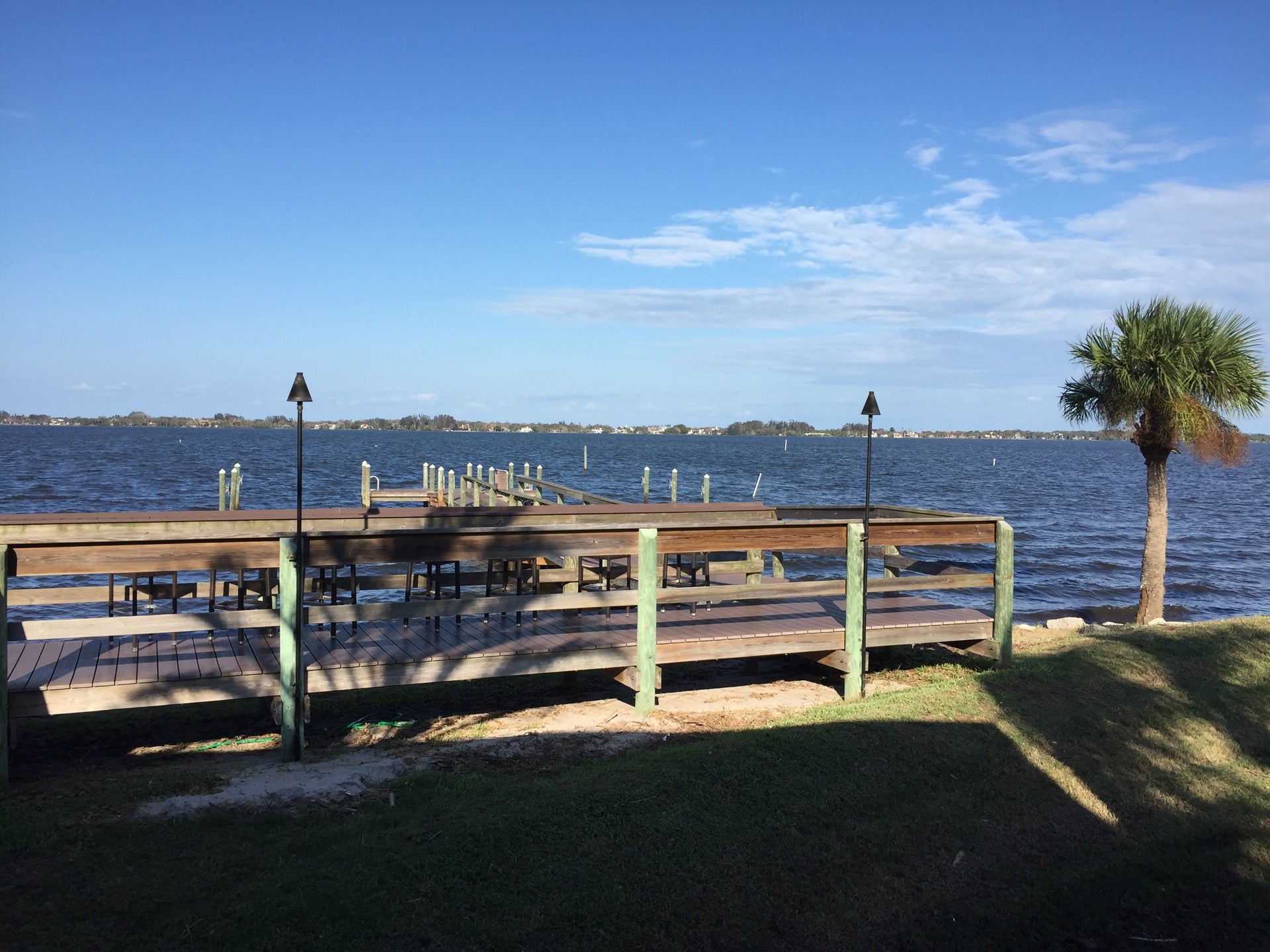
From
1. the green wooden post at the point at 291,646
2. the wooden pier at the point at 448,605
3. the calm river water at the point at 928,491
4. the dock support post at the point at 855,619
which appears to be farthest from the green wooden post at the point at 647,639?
the calm river water at the point at 928,491

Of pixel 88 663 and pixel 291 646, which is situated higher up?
pixel 291 646

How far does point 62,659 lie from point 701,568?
687cm

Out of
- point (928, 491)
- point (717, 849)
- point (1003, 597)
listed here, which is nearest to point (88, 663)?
point (717, 849)

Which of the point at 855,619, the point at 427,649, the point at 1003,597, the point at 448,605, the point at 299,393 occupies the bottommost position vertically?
the point at 427,649

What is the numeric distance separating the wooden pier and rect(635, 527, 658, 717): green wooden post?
2 cm

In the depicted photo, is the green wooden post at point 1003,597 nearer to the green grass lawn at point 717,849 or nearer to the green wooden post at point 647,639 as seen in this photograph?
the green grass lawn at point 717,849

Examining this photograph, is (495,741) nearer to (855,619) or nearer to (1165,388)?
(855,619)

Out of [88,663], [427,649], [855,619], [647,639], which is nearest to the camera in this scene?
[88,663]

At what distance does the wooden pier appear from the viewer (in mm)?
6023

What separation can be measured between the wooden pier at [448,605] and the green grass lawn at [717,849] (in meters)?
0.68

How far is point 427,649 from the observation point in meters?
7.39

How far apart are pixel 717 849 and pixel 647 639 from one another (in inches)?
116

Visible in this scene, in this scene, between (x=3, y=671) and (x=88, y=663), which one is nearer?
(x=3, y=671)

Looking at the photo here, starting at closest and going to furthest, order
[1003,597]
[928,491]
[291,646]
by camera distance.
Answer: [291,646]
[1003,597]
[928,491]
